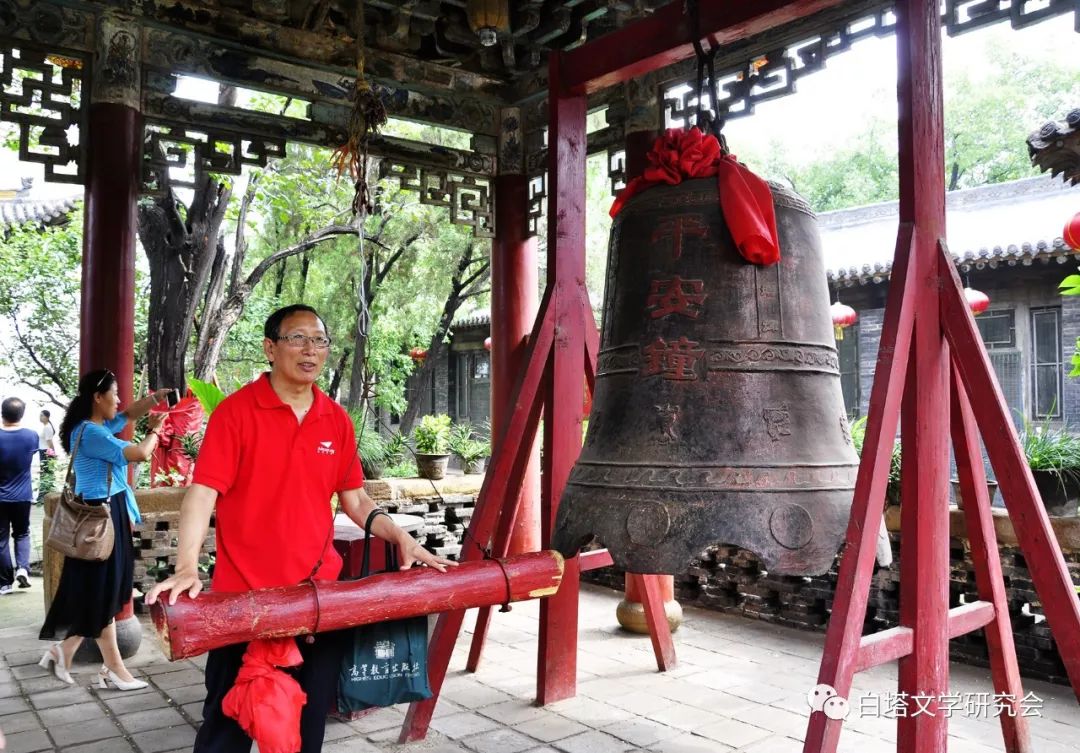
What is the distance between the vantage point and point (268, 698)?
2.60 metres

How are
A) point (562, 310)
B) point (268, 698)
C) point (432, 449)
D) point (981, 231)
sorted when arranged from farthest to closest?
1. point (981, 231)
2. point (432, 449)
3. point (562, 310)
4. point (268, 698)

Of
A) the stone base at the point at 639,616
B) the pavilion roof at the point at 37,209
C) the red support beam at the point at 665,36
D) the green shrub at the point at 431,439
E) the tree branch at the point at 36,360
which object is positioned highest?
the pavilion roof at the point at 37,209

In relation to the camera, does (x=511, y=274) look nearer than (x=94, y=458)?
No

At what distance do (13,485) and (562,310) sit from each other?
20.2 ft

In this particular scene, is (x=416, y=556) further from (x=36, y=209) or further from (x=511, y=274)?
(x=36, y=209)

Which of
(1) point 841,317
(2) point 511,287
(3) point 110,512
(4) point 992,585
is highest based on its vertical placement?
(1) point 841,317

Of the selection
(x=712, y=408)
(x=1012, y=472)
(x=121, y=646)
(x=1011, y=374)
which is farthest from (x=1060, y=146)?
(x=1011, y=374)

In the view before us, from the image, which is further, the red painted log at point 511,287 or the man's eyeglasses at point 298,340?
the red painted log at point 511,287

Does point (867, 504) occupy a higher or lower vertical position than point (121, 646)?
higher

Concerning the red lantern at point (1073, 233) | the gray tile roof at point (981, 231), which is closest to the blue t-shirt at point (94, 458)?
the red lantern at point (1073, 233)

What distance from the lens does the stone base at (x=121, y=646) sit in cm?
534

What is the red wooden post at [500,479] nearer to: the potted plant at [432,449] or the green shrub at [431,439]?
the potted plant at [432,449]

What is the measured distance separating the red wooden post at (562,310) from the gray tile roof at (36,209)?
1420 centimetres

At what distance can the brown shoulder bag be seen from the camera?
15.0 ft
